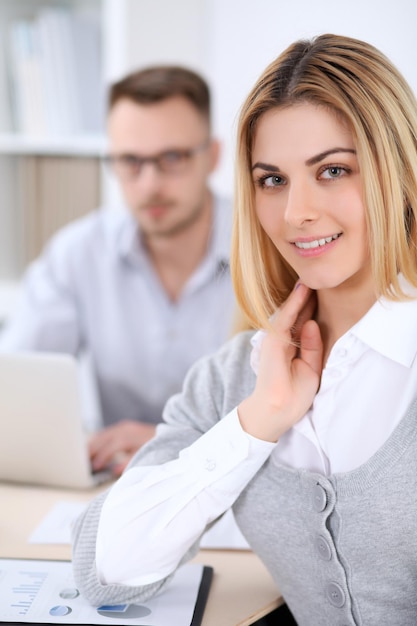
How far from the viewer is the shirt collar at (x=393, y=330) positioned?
3.67 ft

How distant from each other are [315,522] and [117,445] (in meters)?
0.77

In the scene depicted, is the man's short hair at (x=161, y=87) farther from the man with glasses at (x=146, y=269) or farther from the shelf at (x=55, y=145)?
the shelf at (x=55, y=145)

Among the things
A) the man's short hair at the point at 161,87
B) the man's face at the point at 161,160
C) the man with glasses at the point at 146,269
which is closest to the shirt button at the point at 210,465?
the man with glasses at the point at 146,269

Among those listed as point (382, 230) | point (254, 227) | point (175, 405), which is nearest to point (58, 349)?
point (175, 405)

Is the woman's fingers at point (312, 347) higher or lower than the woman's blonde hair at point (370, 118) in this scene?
lower

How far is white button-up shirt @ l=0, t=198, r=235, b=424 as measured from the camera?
246 centimetres

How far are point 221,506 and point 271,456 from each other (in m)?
0.10

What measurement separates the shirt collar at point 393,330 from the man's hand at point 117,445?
80cm

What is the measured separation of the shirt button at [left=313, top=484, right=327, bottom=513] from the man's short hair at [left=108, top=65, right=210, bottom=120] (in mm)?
1529

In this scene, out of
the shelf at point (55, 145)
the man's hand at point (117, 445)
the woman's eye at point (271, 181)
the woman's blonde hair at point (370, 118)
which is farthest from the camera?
the shelf at point (55, 145)

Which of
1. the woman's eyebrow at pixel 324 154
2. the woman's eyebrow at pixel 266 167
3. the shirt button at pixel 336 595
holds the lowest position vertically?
the shirt button at pixel 336 595

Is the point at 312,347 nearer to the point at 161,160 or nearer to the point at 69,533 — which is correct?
the point at 69,533

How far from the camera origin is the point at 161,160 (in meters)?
2.41

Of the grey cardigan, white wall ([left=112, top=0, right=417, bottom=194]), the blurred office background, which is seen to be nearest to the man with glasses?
white wall ([left=112, top=0, right=417, bottom=194])
